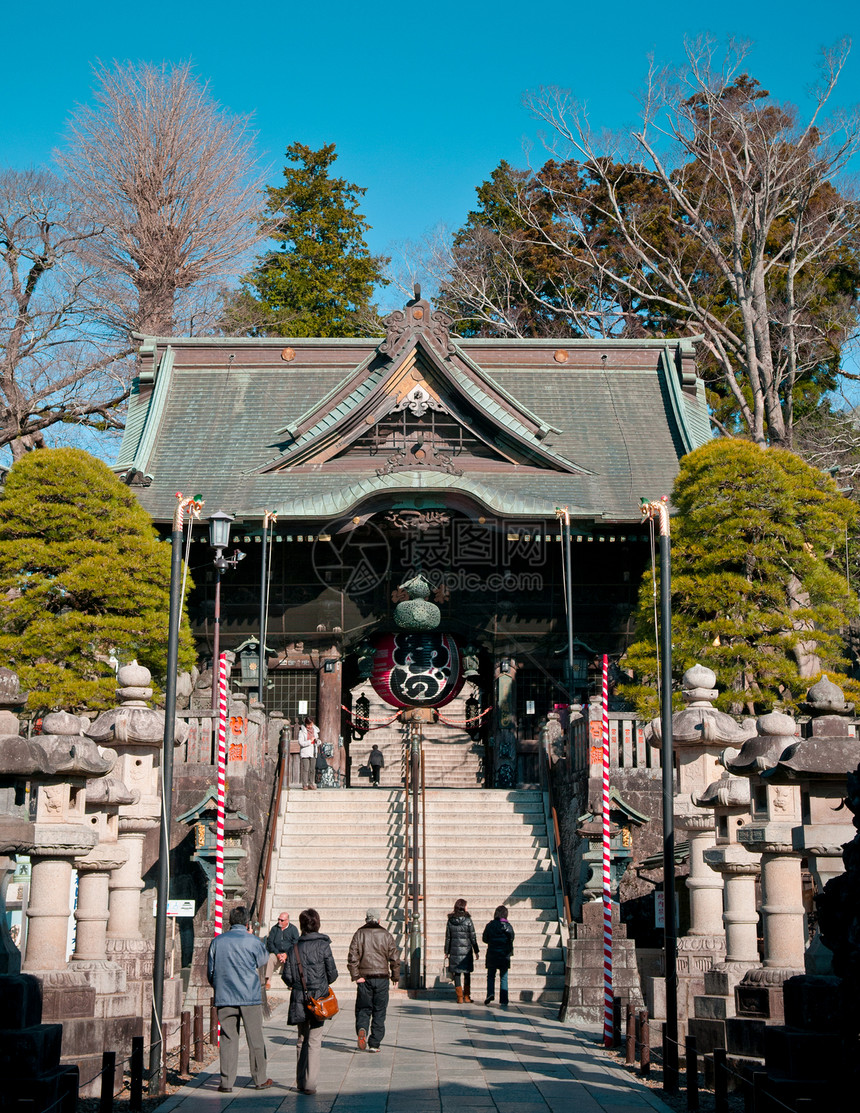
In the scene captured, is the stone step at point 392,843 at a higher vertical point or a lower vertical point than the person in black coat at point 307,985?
higher

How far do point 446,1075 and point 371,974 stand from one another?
1.47 metres

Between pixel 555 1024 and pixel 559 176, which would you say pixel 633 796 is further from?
pixel 559 176

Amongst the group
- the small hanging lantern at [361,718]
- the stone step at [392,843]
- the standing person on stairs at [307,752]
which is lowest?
the stone step at [392,843]

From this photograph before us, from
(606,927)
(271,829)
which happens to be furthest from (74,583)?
(606,927)

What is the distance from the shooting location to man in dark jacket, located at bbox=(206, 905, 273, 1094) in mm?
11422

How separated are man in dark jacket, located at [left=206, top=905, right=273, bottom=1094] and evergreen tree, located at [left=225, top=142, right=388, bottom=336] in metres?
34.6

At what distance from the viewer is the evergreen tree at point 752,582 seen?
23.0 m

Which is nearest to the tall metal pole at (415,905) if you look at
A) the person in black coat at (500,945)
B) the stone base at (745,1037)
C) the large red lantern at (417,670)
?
the person in black coat at (500,945)

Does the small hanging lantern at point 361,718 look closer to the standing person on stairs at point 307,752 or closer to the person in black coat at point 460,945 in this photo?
the standing person on stairs at point 307,752

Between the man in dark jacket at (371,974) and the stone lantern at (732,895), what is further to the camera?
the man in dark jacket at (371,974)

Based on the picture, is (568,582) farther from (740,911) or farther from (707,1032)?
(707,1032)

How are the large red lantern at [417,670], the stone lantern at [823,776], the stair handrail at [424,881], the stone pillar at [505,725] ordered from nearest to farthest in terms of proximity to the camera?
the stone lantern at [823,776]
the stair handrail at [424,881]
the large red lantern at [417,670]
the stone pillar at [505,725]

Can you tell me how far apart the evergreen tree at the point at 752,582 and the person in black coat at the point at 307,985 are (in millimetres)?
11543

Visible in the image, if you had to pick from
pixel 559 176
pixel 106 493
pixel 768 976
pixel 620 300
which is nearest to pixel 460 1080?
pixel 768 976
